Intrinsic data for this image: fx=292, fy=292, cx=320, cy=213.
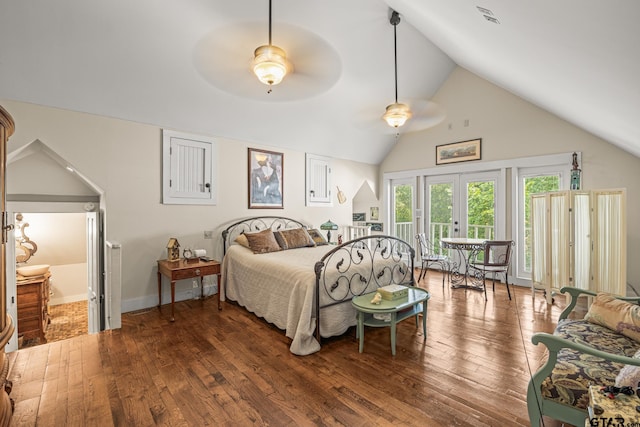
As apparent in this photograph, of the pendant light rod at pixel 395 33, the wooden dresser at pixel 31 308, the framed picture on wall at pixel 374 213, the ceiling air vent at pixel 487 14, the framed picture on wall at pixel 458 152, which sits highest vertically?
the pendant light rod at pixel 395 33

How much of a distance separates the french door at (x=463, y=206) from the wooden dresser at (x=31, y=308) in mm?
6943

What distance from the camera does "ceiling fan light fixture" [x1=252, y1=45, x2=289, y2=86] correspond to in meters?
2.46

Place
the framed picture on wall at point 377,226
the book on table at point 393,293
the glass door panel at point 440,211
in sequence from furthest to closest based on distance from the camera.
Result: the framed picture on wall at point 377,226, the glass door panel at point 440,211, the book on table at point 393,293

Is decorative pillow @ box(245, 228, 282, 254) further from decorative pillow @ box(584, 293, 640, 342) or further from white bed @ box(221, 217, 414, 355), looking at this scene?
decorative pillow @ box(584, 293, 640, 342)

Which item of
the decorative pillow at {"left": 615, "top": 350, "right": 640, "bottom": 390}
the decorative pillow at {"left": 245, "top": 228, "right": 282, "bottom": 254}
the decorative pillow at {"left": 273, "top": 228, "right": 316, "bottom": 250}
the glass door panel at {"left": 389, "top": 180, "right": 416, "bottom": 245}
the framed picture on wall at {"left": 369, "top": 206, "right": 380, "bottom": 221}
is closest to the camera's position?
the decorative pillow at {"left": 615, "top": 350, "right": 640, "bottom": 390}

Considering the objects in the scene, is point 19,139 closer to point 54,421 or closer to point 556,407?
point 54,421

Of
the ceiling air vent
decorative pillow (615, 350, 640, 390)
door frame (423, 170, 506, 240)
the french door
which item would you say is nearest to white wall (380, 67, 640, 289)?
door frame (423, 170, 506, 240)

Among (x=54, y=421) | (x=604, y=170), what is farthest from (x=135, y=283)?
(x=604, y=170)

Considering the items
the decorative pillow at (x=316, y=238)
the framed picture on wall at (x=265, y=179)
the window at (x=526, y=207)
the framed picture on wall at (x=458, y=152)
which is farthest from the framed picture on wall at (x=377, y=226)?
the window at (x=526, y=207)

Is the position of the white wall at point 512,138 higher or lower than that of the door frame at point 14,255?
higher

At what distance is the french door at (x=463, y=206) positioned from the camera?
18.3ft

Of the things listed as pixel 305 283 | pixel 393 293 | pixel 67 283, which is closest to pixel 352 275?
pixel 393 293

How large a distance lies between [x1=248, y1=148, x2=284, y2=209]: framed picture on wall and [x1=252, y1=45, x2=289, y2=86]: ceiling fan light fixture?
2610mm

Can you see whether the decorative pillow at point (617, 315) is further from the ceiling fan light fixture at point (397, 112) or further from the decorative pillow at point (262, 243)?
the decorative pillow at point (262, 243)
